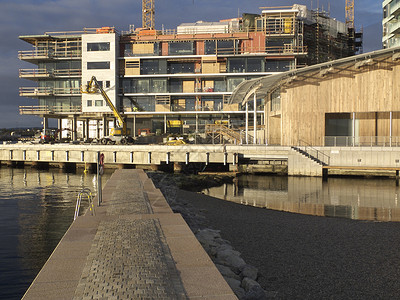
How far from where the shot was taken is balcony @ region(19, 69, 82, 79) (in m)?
67.1

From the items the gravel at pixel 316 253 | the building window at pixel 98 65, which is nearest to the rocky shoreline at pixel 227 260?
the gravel at pixel 316 253

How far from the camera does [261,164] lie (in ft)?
138

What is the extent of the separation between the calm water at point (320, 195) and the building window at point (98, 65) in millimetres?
37192

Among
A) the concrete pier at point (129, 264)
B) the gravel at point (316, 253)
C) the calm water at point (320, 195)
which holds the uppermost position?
the concrete pier at point (129, 264)

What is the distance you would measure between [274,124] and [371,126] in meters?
13.0

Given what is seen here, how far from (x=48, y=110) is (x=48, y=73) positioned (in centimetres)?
676

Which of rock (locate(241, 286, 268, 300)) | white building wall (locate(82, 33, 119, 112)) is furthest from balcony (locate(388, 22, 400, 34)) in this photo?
rock (locate(241, 286, 268, 300))

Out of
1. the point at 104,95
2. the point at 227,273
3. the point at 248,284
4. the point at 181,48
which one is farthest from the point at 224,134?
the point at 248,284

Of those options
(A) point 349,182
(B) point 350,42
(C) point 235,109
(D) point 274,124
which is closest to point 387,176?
(A) point 349,182

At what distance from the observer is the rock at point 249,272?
943 cm

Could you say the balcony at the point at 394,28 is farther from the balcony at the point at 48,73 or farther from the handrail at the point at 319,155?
the balcony at the point at 48,73

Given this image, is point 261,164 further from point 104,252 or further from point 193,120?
point 104,252

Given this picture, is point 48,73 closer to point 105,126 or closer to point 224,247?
point 105,126

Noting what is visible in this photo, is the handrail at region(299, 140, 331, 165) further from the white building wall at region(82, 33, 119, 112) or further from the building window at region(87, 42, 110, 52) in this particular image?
the building window at region(87, 42, 110, 52)
